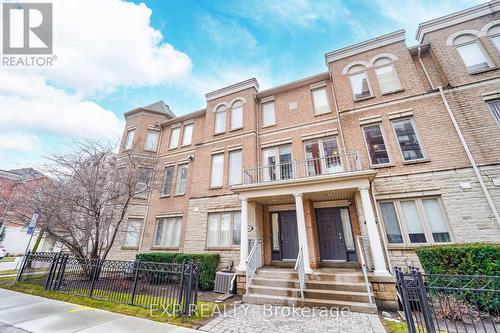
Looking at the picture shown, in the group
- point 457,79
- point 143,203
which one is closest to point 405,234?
point 457,79

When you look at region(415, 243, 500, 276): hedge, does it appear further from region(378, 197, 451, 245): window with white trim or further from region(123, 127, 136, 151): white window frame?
region(123, 127, 136, 151): white window frame

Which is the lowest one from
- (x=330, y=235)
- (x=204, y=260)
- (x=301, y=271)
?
(x=301, y=271)

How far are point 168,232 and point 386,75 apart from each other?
14.7 meters

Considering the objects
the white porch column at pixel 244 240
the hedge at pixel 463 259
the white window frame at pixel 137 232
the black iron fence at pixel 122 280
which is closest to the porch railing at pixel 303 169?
the white porch column at pixel 244 240

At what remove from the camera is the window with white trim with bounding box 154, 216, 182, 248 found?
11812 millimetres

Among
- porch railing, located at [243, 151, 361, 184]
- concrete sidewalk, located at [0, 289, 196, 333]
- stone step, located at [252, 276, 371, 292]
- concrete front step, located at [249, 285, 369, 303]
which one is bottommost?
concrete sidewalk, located at [0, 289, 196, 333]

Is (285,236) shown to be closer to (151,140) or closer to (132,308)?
(132,308)

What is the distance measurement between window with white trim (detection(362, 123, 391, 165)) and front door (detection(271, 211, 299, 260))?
14.4ft

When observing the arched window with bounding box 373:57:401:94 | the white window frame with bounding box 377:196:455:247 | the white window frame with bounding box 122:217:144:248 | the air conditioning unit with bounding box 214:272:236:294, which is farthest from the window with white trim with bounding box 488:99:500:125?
the white window frame with bounding box 122:217:144:248

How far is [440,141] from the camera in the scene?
786 centimetres

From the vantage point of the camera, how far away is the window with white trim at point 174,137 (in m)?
14.7

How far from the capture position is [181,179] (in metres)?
13.3

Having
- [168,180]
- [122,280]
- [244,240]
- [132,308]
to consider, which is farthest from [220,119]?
[132,308]

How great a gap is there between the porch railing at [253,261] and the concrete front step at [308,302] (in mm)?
568
